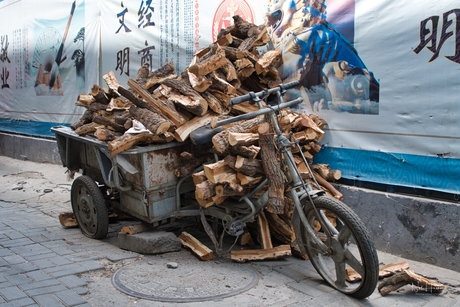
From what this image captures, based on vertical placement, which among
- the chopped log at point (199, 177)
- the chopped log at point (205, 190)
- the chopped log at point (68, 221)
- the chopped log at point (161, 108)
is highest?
the chopped log at point (161, 108)

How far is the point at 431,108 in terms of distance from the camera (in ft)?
15.6

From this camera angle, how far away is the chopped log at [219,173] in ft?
14.8

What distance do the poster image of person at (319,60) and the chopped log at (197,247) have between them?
84.2 inches

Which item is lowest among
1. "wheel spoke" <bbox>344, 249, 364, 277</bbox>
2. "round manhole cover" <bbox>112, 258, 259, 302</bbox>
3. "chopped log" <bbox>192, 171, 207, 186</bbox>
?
"round manhole cover" <bbox>112, 258, 259, 302</bbox>

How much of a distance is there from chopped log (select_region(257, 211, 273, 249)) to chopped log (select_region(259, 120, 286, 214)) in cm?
58

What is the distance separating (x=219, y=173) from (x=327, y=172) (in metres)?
1.55

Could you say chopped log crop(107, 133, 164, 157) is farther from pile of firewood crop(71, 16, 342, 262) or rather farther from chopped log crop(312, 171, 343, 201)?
chopped log crop(312, 171, 343, 201)

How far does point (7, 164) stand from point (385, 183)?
9.51 metres

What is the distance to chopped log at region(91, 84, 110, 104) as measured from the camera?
19.9ft

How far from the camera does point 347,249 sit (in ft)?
12.9

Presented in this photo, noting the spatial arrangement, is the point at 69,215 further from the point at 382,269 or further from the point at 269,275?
the point at 382,269

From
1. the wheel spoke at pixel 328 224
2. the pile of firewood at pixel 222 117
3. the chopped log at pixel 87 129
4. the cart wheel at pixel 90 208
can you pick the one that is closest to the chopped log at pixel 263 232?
the pile of firewood at pixel 222 117

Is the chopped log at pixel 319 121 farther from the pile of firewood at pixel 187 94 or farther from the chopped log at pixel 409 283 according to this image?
the chopped log at pixel 409 283

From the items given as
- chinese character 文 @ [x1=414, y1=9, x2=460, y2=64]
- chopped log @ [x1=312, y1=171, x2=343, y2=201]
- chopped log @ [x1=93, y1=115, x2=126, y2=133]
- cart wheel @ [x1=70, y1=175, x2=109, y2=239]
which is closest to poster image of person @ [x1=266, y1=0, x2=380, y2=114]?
chinese character 文 @ [x1=414, y1=9, x2=460, y2=64]
